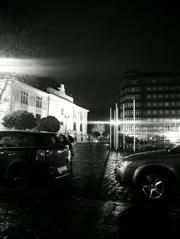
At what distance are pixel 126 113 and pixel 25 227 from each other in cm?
11926

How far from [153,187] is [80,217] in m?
2.06

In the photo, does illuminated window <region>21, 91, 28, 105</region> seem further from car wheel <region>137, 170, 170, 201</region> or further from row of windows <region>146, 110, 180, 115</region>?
row of windows <region>146, 110, 180, 115</region>

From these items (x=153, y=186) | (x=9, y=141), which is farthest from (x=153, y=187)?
(x=9, y=141)

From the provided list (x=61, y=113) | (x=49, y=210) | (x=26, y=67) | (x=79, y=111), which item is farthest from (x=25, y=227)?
(x=79, y=111)

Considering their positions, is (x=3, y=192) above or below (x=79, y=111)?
below

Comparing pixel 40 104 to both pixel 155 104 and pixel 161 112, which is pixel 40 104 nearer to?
pixel 155 104

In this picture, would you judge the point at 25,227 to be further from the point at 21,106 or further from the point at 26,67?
the point at 21,106

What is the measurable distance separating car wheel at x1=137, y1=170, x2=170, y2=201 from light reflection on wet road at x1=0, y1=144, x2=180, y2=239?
0.34 m

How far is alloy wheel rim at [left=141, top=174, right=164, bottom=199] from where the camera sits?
→ 6535 millimetres

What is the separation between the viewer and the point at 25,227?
4758 mm

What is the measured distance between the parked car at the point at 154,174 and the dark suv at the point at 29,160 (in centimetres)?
202

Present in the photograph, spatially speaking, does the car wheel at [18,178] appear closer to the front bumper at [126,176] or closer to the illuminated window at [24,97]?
the front bumper at [126,176]

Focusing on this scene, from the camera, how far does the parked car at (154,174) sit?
6387 millimetres

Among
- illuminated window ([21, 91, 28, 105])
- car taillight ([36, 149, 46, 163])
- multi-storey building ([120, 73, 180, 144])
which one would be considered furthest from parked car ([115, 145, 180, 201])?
multi-storey building ([120, 73, 180, 144])
